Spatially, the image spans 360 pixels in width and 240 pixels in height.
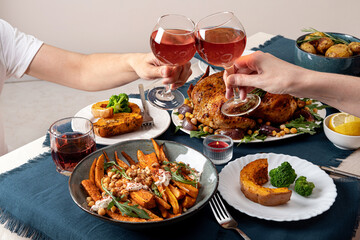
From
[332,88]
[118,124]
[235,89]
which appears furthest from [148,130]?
[332,88]

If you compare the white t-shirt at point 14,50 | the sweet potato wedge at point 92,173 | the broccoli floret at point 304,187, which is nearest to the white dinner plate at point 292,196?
the broccoli floret at point 304,187

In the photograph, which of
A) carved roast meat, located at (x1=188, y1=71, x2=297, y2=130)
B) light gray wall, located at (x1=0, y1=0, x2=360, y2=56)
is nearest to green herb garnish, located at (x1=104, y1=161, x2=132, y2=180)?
carved roast meat, located at (x1=188, y1=71, x2=297, y2=130)

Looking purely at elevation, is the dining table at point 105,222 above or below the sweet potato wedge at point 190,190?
below

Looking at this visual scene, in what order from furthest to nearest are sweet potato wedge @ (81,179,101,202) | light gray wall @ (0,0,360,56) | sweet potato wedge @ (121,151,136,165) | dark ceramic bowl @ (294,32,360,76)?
light gray wall @ (0,0,360,56) < dark ceramic bowl @ (294,32,360,76) < sweet potato wedge @ (121,151,136,165) < sweet potato wedge @ (81,179,101,202)

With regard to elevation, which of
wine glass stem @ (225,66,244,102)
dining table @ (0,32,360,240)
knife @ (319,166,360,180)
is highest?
wine glass stem @ (225,66,244,102)

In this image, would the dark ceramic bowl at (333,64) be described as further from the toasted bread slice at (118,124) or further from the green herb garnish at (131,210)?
the green herb garnish at (131,210)

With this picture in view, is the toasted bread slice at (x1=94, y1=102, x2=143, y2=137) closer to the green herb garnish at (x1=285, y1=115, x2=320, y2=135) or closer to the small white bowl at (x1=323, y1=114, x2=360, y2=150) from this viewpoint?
the green herb garnish at (x1=285, y1=115, x2=320, y2=135)

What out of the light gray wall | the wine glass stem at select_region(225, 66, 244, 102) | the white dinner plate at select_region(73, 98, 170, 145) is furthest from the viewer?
the light gray wall

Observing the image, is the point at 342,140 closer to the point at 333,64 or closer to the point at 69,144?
the point at 333,64
